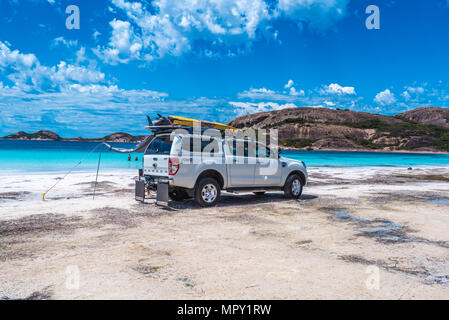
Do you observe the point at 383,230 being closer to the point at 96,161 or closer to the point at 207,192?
the point at 207,192

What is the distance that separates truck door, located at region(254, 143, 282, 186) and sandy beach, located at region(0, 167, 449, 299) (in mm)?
1144

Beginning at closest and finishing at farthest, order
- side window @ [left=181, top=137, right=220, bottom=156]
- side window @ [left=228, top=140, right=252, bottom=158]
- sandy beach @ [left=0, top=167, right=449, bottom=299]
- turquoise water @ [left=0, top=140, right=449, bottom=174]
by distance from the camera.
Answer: sandy beach @ [left=0, top=167, right=449, bottom=299] → side window @ [left=181, top=137, right=220, bottom=156] → side window @ [left=228, top=140, right=252, bottom=158] → turquoise water @ [left=0, top=140, right=449, bottom=174]

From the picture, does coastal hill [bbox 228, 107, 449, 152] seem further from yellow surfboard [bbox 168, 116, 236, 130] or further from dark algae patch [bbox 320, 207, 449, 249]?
dark algae patch [bbox 320, 207, 449, 249]

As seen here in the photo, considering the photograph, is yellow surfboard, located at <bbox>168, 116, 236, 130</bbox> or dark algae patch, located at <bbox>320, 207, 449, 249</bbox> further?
yellow surfboard, located at <bbox>168, 116, 236, 130</bbox>

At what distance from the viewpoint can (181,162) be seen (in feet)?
31.0

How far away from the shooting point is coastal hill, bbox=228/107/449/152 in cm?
12081

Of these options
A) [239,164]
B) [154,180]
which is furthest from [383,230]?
[154,180]

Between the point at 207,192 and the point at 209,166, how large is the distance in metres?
0.74

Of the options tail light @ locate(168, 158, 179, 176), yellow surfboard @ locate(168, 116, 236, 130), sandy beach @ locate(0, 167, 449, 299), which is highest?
yellow surfboard @ locate(168, 116, 236, 130)

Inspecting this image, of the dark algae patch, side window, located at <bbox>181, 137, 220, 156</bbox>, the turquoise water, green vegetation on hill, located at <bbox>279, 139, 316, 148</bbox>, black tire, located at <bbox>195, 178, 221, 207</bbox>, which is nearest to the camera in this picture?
the dark algae patch

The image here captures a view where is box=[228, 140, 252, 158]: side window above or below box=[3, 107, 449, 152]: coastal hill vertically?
below

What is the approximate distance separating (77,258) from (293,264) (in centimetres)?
314

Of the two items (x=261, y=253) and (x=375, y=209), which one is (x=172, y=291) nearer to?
(x=261, y=253)

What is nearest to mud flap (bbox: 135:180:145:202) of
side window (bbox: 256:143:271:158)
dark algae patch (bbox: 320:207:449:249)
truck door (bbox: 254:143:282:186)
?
truck door (bbox: 254:143:282:186)
